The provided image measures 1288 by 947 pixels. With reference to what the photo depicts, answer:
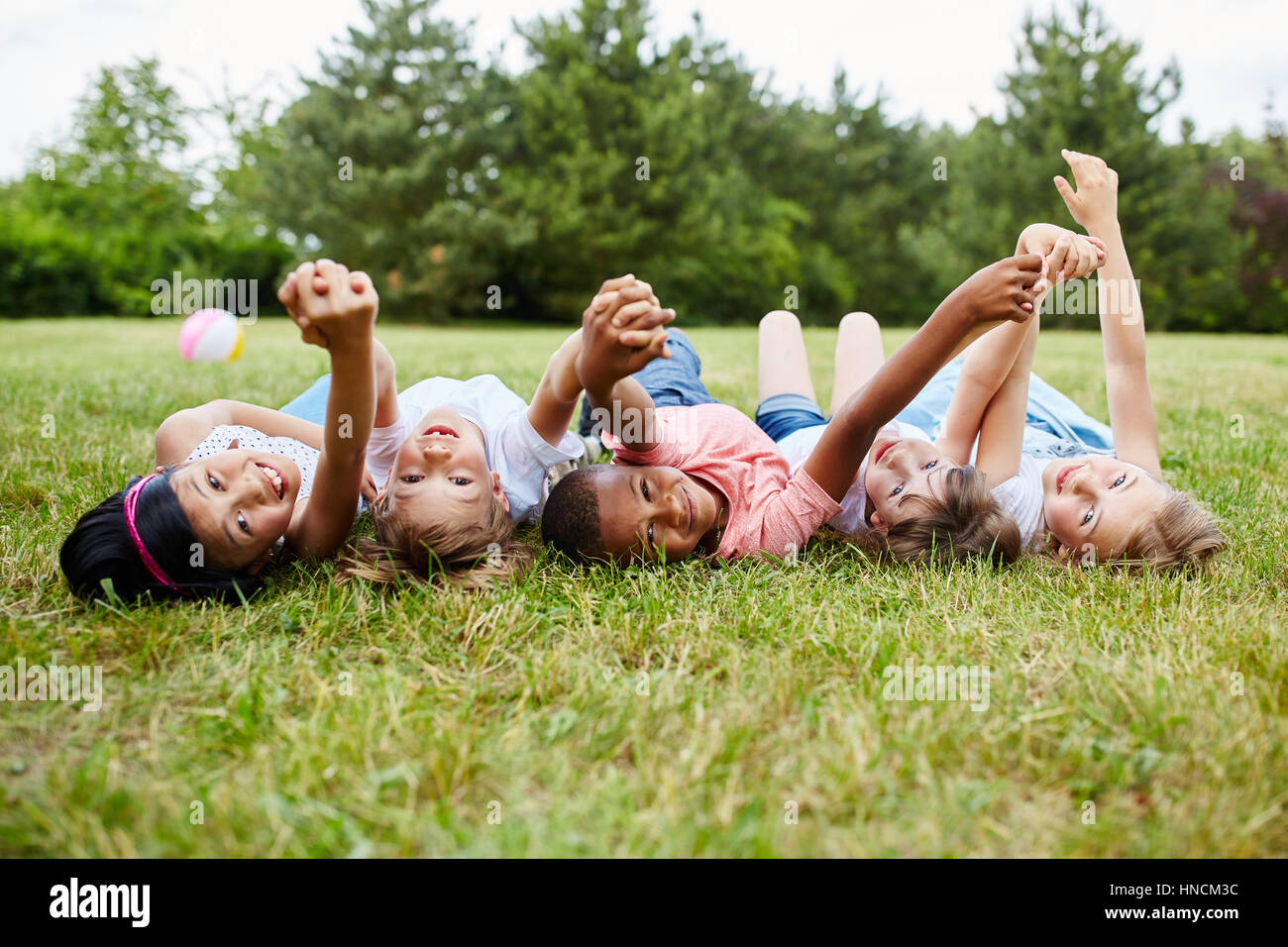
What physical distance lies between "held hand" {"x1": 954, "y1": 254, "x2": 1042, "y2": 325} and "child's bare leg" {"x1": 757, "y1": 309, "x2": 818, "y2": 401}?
1848 millimetres

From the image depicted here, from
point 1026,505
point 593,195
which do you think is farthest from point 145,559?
point 593,195

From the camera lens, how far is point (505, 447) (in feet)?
8.75

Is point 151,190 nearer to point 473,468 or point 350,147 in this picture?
point 350,147

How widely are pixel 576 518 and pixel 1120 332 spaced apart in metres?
2.07

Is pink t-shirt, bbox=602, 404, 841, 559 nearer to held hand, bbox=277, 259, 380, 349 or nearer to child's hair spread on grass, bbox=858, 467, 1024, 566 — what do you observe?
child's hair spread on grass, bbox=858, 467, 1024, 566

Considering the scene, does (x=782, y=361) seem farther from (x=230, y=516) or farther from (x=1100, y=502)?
(x=230, y=516)

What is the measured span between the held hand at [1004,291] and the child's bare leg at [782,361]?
1.85 metres

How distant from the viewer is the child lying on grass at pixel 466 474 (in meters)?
2.15

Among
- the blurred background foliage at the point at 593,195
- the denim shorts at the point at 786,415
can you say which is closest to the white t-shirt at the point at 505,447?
the denim shorts at the point at 786,415

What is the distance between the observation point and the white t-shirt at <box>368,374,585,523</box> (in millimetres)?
2617

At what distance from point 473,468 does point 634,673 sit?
92 centimetres

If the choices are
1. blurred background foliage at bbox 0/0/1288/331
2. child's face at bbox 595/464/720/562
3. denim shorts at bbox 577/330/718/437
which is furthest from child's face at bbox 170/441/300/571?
blurred background foliage at bbox 0/0/1288/331

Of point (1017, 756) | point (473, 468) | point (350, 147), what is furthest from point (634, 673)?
point (350, 147)

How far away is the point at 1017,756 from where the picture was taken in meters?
1.41
